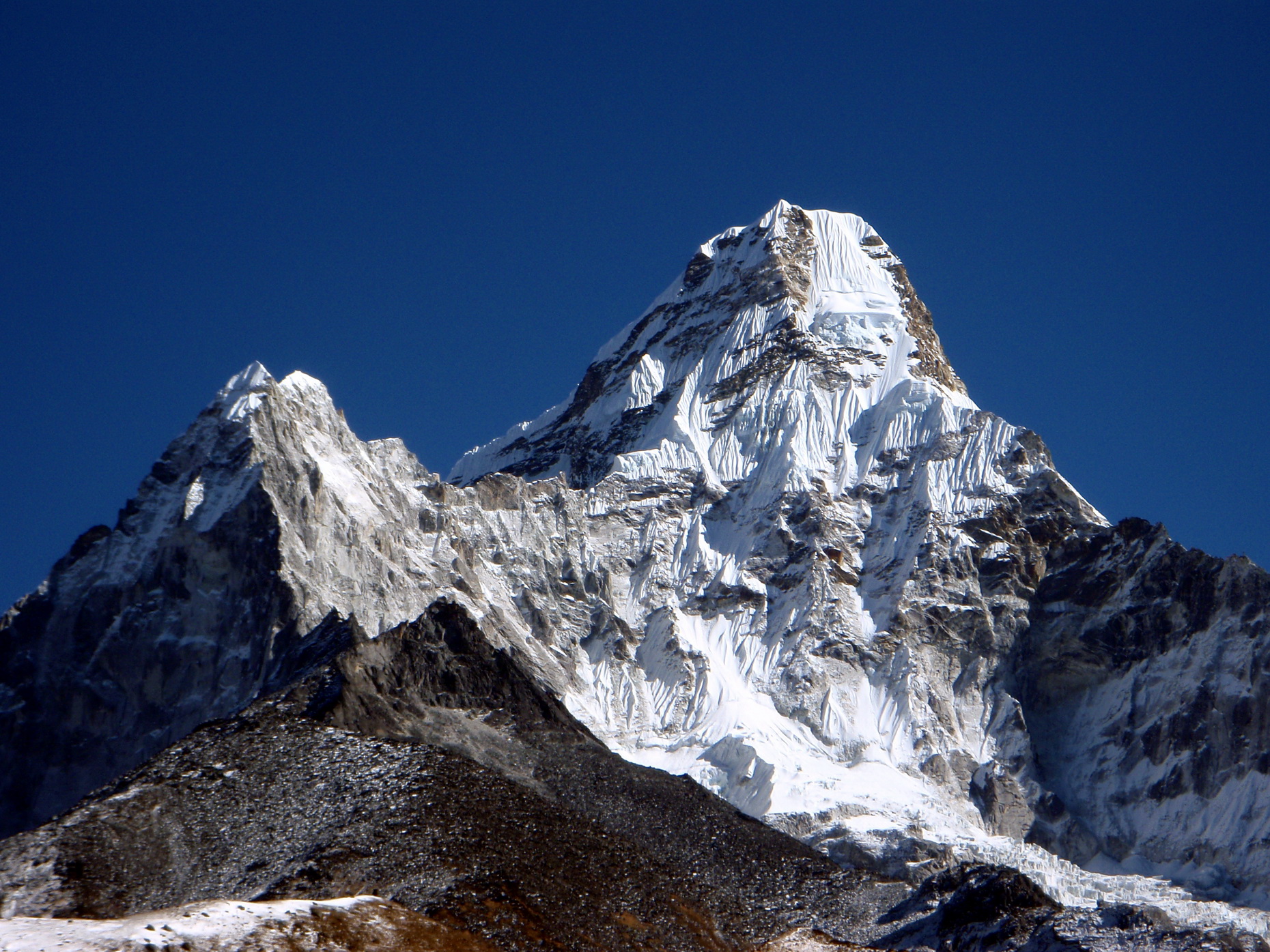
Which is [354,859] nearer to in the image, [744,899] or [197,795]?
[197,795]

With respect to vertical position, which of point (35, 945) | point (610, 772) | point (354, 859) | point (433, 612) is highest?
point (433, 612)

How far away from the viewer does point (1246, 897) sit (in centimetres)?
19612

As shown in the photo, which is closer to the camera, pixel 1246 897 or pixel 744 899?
pixel 744 899

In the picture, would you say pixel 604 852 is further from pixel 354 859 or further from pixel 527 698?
pixel 527 698

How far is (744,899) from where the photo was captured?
104 meters

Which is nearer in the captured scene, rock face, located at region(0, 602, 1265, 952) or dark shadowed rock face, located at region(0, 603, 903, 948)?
rock face, located at region(0, 602, 1265, 952)

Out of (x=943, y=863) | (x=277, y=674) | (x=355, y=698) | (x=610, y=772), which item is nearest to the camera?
(x=355, y=698)

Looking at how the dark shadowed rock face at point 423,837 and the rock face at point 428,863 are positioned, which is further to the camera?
the dark shadowed rock face at point 423,837

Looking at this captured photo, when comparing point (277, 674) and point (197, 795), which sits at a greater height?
point (277, 674)

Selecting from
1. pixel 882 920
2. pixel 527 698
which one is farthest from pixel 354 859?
pixel 527 698

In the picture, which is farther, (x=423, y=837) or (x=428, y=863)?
(x=423, y=837)

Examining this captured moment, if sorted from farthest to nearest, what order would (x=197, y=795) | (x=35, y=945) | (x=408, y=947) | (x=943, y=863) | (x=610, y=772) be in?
(x=943, y=863), (x=610, y=772), (x=197, y=795), (x=408, y=947), (x=35, y=945)

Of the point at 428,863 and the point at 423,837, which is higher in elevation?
the point at 423,837

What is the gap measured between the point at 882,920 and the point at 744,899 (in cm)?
748
